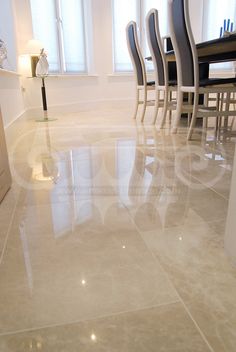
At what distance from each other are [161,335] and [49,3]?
5879mm

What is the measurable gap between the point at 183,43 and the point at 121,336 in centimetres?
253

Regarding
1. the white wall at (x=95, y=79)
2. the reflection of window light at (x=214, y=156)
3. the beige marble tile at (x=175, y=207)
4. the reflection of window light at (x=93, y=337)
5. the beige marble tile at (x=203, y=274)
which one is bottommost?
the reflection of window light at (x=214, y=156)

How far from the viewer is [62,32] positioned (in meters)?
5.41

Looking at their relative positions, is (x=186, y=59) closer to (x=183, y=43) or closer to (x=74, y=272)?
(x=183, y=43)

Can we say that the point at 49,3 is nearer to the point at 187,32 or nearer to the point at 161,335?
the point at 187,32

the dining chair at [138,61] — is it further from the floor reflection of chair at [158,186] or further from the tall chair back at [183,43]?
the floor reflection of chair at [158,186]

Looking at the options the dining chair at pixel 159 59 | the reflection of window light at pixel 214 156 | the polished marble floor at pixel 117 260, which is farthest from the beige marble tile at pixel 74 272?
the dining chair at pixel 159 59

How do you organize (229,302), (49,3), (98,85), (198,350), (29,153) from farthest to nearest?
(98,85) < (49,3) < (29,153) < (229,302) < (198,350)

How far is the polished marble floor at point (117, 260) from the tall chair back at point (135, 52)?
2470 millimetres

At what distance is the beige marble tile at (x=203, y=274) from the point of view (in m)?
0.62

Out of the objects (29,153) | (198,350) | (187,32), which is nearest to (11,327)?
(198,350)

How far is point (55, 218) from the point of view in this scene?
1.15 m

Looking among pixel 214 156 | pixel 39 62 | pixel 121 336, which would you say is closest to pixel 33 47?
pixel 39 62

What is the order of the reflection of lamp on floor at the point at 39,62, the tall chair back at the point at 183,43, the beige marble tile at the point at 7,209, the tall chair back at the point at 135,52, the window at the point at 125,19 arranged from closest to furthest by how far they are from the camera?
the beige marble tile at the point at 7,209
the tall chair back at the point at 183,43
the tall chair back at the point at 135,52
the reflection of lamp on floor at the point at 39,62
the window at the point at 125,19
